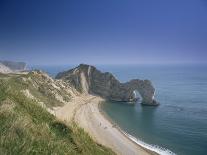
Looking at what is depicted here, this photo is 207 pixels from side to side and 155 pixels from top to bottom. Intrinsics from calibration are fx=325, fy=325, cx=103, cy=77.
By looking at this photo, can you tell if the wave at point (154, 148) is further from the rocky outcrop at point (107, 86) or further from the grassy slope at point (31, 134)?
the rocky outcrop at point (107, 86)

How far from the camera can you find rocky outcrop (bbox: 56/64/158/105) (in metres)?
116

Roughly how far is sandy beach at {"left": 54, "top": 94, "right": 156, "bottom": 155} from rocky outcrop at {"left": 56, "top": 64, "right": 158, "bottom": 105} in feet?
25.8

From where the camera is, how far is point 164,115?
3654 inches

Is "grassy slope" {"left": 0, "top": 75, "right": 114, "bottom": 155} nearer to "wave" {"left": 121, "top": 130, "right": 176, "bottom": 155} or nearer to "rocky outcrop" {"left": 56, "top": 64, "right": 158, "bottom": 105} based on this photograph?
"wave" {"left": 121, "top": 130, "right": 176, "bottom": 155}

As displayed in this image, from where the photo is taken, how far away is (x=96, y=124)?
76.2 m

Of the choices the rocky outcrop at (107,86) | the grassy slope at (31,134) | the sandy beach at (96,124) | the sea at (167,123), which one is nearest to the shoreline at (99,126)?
the sandy beach at (96,124)

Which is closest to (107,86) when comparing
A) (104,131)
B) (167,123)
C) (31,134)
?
(167,123)

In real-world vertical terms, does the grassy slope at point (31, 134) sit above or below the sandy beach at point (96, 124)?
above

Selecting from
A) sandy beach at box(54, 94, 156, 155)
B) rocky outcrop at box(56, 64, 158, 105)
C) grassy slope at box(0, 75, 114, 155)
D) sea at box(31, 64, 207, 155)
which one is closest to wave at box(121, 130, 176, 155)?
sea at box(31, 64, 207, 155)

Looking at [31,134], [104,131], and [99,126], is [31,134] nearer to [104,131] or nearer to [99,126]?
[104,131]

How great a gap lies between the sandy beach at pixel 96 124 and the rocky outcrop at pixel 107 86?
7.87 meters

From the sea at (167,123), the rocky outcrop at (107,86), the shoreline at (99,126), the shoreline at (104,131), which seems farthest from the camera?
the rocky outcrop at (107,86)

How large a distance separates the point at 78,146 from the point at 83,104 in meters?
86.1

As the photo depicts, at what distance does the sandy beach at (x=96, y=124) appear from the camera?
58625 millimetres
